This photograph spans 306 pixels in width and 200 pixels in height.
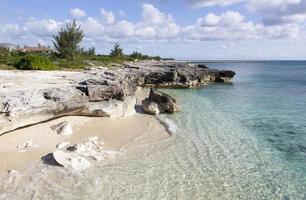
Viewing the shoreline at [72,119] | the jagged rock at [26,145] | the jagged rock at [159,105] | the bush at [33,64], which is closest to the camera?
the jagged rock at [26,145]

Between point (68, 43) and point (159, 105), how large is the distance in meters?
40.3

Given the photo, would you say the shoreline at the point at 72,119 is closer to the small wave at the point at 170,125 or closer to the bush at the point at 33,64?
the small wave at the point at 170,125

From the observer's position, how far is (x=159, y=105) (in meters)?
23.6

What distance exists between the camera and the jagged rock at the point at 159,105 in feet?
75.1

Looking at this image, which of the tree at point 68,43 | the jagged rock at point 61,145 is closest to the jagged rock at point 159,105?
the jagged rock at point 61,145

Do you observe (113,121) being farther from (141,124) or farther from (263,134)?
(263,134)

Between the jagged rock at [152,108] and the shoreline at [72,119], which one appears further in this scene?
the jagged rock at [152,108]

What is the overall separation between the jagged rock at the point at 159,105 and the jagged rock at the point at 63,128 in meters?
7.62

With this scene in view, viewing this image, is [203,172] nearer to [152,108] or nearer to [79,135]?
[79,135]

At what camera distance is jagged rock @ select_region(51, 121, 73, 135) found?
15.7 meters

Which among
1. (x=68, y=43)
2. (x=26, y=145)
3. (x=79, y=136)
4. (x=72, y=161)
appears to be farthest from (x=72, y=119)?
(x=68, y=43)

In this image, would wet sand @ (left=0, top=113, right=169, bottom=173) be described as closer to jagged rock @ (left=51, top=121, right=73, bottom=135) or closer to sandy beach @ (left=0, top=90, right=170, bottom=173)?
sandy beach @ (left=0, top=90, right=170, bottom=173)

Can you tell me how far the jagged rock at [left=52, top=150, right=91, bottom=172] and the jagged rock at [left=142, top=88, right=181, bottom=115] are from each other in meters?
10.9

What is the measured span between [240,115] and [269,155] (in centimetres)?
971
